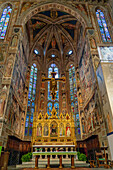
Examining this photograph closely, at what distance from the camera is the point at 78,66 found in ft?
67.7

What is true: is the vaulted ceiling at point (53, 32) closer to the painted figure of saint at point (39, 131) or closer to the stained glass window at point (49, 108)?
the stained glass window at point (49, 108)

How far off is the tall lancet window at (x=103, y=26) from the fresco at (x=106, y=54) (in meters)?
1.56

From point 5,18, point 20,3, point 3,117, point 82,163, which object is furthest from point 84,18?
point 82,163

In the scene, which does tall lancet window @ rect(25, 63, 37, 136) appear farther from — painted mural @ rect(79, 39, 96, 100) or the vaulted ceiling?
painted mural @ rect(79, 39, 96, 100)

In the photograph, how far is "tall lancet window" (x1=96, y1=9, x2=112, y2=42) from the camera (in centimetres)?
1446

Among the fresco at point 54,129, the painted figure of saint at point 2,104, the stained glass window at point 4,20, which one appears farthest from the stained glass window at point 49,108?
the stained glass window at point 4,20

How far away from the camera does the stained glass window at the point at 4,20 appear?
15.0 metres

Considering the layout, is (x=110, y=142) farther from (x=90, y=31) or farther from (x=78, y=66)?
(x=78, y=66)

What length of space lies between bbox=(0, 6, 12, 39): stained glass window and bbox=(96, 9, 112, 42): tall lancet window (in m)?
10.6

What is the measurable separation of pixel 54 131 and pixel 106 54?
8185 millimetres

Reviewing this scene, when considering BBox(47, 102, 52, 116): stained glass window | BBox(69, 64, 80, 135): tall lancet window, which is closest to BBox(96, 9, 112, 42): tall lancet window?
BBox(69, 64, 80, 135): tall lancet window

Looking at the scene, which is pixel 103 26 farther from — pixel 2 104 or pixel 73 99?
pixel 2 104

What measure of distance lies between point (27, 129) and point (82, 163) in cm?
1004

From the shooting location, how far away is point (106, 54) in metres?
12.5
